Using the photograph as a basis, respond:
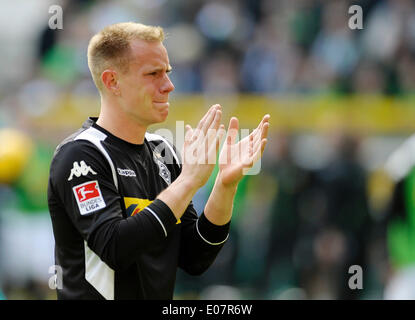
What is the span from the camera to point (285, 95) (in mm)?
8500

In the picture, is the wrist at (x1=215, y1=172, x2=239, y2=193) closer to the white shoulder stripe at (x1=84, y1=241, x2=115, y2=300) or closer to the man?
the man

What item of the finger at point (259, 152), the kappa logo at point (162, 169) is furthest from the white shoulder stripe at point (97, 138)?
the finger at point (259, 152)

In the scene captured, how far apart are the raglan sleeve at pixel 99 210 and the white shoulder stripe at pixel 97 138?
2cm

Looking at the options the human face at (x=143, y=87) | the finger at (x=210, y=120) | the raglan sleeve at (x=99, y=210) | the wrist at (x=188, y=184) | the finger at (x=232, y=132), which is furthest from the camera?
the finger at (x=232, y=132)

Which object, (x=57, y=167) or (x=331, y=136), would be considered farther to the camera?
(x=331, y=136)

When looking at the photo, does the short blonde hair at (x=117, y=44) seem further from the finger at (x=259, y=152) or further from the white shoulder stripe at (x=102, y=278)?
the white shoulder stripe at (x=102, y=278)

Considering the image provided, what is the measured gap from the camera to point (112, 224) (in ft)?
9.47

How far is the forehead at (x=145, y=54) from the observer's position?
321cm

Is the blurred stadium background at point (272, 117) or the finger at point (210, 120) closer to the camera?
the finger at point (210, 120)

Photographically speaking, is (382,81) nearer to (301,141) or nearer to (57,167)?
(301,141)

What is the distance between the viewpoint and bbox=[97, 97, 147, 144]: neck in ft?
10.6

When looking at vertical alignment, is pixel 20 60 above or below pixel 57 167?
above
